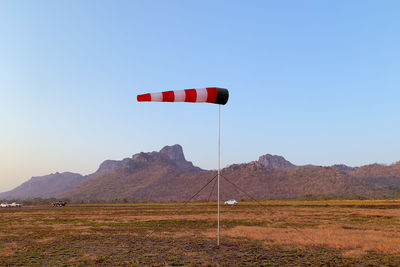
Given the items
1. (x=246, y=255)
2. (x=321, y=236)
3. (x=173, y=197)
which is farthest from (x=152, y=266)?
(x=173, y=197)

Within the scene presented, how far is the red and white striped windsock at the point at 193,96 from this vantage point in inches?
466

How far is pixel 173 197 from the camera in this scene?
427ft

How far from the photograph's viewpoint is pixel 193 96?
12266 mm

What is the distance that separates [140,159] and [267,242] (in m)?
167

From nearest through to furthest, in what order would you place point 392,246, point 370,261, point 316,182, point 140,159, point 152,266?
point 152,266 < point 370,261 < point 392,246 < point 316,182 < point 140,159

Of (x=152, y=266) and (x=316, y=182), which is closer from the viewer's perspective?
(x=152, y=266)

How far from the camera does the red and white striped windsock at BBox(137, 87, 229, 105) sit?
38.8 ft

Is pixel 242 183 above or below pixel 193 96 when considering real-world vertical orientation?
below

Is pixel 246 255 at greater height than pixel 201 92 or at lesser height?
lesser

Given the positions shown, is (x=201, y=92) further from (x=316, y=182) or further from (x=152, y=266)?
(x=316, y=182)

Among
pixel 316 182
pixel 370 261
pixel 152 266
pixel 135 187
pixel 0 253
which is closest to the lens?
pixel 152 266

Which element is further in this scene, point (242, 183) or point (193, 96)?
point (242, 183)

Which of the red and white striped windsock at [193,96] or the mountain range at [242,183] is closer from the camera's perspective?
the red and white striped windsock at [193,96]

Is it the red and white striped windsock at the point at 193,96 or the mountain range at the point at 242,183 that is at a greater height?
the red and white striped windsock at the point at 193,96
